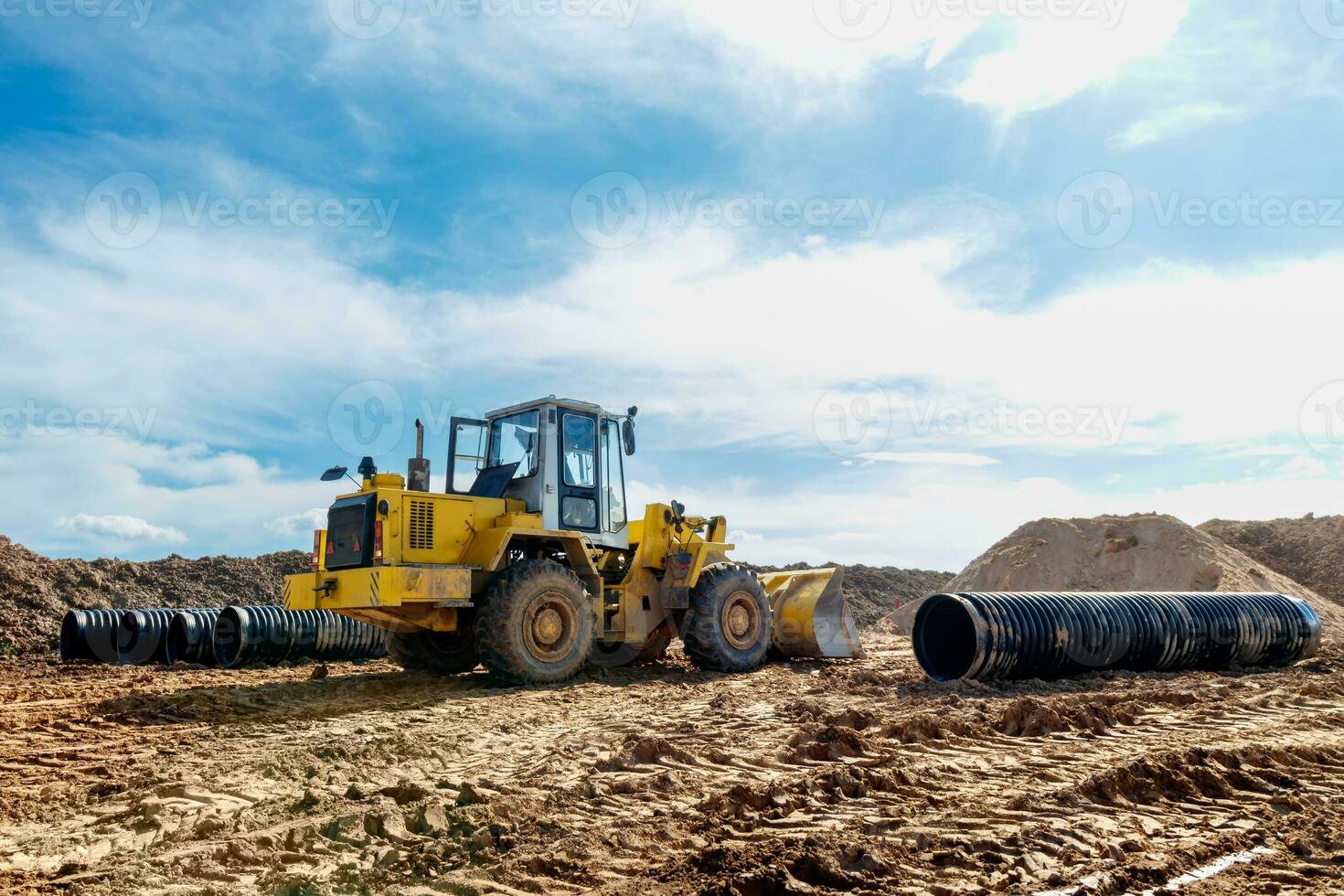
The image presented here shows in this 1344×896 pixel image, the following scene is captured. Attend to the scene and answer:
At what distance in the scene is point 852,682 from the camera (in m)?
9.92

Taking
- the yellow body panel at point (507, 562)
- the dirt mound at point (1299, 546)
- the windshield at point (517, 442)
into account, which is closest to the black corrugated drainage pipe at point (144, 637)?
the yellow body panel at point (507, 562)

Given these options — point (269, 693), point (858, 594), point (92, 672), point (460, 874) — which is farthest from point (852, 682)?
point (858, 594)

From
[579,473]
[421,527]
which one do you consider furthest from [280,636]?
[579,473]

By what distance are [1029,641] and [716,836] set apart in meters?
6.88

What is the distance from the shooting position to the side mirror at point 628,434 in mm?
11289

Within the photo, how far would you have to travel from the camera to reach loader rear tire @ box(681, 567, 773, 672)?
1125cm

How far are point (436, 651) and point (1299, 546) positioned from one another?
2357 centimetres

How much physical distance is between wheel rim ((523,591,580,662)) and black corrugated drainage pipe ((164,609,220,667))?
5944 millimetres

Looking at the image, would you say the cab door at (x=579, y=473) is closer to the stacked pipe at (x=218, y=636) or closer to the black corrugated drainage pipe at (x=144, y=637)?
the stacked pipe at (x=218, y=636)

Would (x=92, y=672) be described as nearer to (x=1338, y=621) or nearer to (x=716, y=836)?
(x=716, y=836)

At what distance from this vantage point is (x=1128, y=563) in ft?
67.3

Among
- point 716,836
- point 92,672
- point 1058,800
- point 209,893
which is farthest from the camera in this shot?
point 92,672

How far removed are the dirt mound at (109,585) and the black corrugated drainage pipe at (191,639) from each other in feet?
14.2

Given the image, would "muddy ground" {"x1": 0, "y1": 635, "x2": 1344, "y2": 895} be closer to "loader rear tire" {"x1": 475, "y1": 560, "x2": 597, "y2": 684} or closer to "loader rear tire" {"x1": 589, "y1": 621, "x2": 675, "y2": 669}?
"loader rear tire" {"x1": 475, "y1": 560, "x2": 597, "y2": 684}
